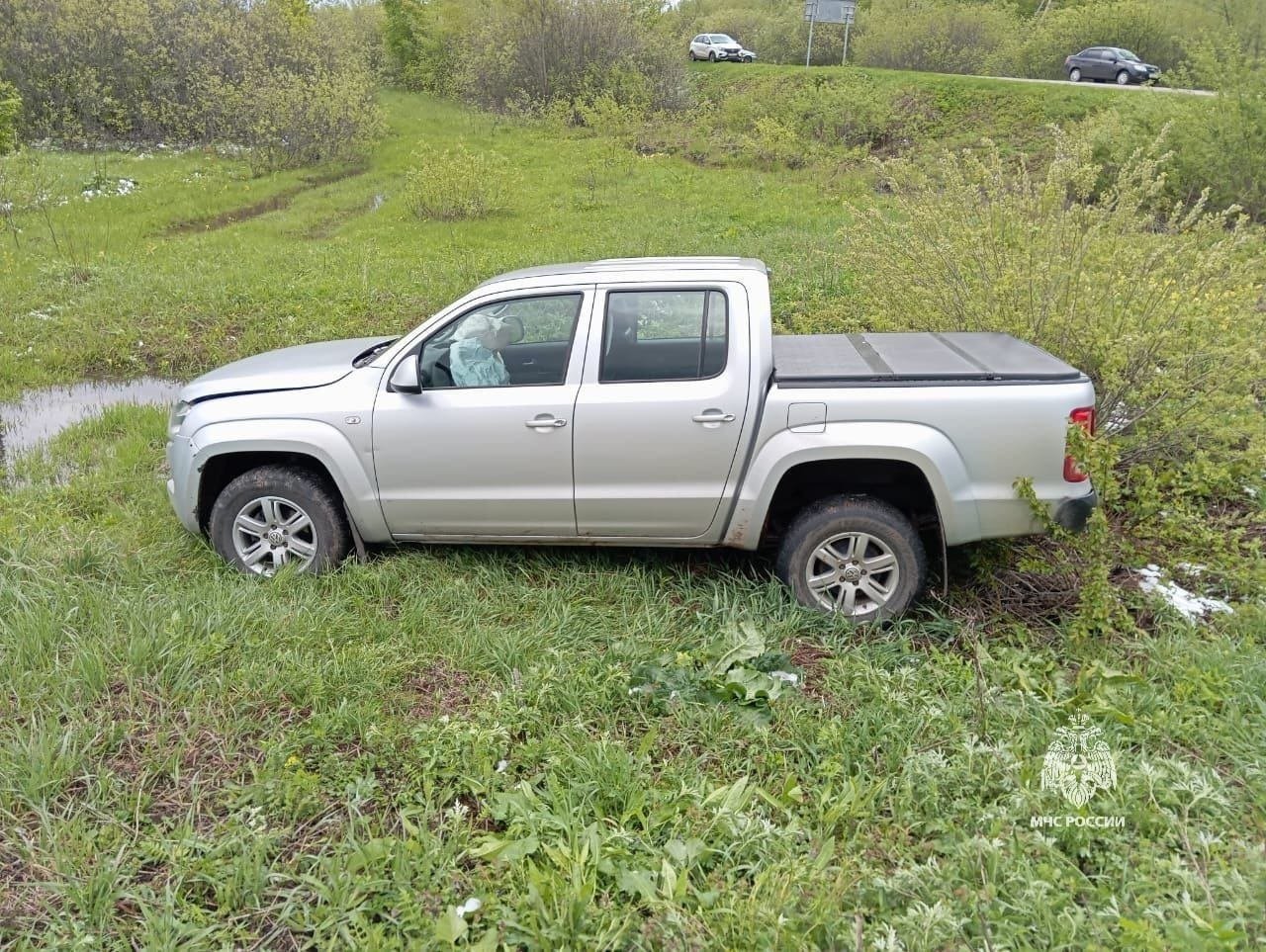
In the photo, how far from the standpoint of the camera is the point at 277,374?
4.96 meters

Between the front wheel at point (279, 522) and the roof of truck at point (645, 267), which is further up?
the roof of truck at point (645, 267)

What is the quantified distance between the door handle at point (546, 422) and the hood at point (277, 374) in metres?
1.18

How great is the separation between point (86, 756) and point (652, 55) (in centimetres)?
3169

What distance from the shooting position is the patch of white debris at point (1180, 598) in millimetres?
4391

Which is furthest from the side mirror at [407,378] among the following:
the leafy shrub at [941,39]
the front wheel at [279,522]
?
the leafy shrub at [941,39]

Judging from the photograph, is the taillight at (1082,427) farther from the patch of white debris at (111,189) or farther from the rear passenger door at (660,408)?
the patch of white debris at (111,189)

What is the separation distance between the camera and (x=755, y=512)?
439cm

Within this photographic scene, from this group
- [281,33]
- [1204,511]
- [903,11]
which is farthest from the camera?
[903,11]

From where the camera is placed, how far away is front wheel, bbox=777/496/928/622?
434 cm

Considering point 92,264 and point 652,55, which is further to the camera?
point 652,55

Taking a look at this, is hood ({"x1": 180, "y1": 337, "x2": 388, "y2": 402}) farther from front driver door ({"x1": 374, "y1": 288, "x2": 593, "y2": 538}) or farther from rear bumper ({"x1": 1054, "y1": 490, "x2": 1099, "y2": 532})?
rear bumper ({"x1": 1054, "y1": 490, "x2": 1099, "y2": 532})

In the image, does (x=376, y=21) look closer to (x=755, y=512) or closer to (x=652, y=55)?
(x=652, y=55)

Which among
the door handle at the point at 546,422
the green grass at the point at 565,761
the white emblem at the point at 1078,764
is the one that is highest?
the door handle at the point at 546,422

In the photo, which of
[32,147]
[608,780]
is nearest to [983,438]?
[608,780]
